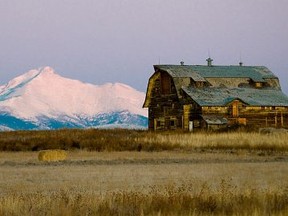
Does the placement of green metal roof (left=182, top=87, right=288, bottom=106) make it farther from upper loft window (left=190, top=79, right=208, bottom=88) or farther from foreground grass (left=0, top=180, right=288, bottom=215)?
foreground grass (left=0, top=180, right=288, bottom=215)

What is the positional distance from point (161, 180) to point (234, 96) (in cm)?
4277

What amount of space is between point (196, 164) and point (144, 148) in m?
10.5

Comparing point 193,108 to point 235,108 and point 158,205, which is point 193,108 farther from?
point 158,205

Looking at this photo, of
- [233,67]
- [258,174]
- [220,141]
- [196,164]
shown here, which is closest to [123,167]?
[196,164]

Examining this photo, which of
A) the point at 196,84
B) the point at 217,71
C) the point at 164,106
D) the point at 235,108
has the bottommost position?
the point at 235,108

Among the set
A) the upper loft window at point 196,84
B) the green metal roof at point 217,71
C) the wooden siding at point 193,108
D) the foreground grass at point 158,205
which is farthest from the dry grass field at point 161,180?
the green metal roof at point 217,71

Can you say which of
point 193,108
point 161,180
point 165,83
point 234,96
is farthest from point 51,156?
point 165,83

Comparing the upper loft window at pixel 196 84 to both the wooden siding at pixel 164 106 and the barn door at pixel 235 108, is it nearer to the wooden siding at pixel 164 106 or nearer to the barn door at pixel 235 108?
the wooden siding at pixel 164 106

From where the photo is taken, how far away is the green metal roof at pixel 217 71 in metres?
65.8

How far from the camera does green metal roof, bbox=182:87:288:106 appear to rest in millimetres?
61719

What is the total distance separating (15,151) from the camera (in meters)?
39.4

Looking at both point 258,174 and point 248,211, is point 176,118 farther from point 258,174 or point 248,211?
point 248,211

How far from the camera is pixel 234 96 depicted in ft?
208

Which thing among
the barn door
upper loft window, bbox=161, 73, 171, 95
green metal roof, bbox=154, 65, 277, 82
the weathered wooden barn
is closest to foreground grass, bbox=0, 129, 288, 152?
the weathered wooden barn
